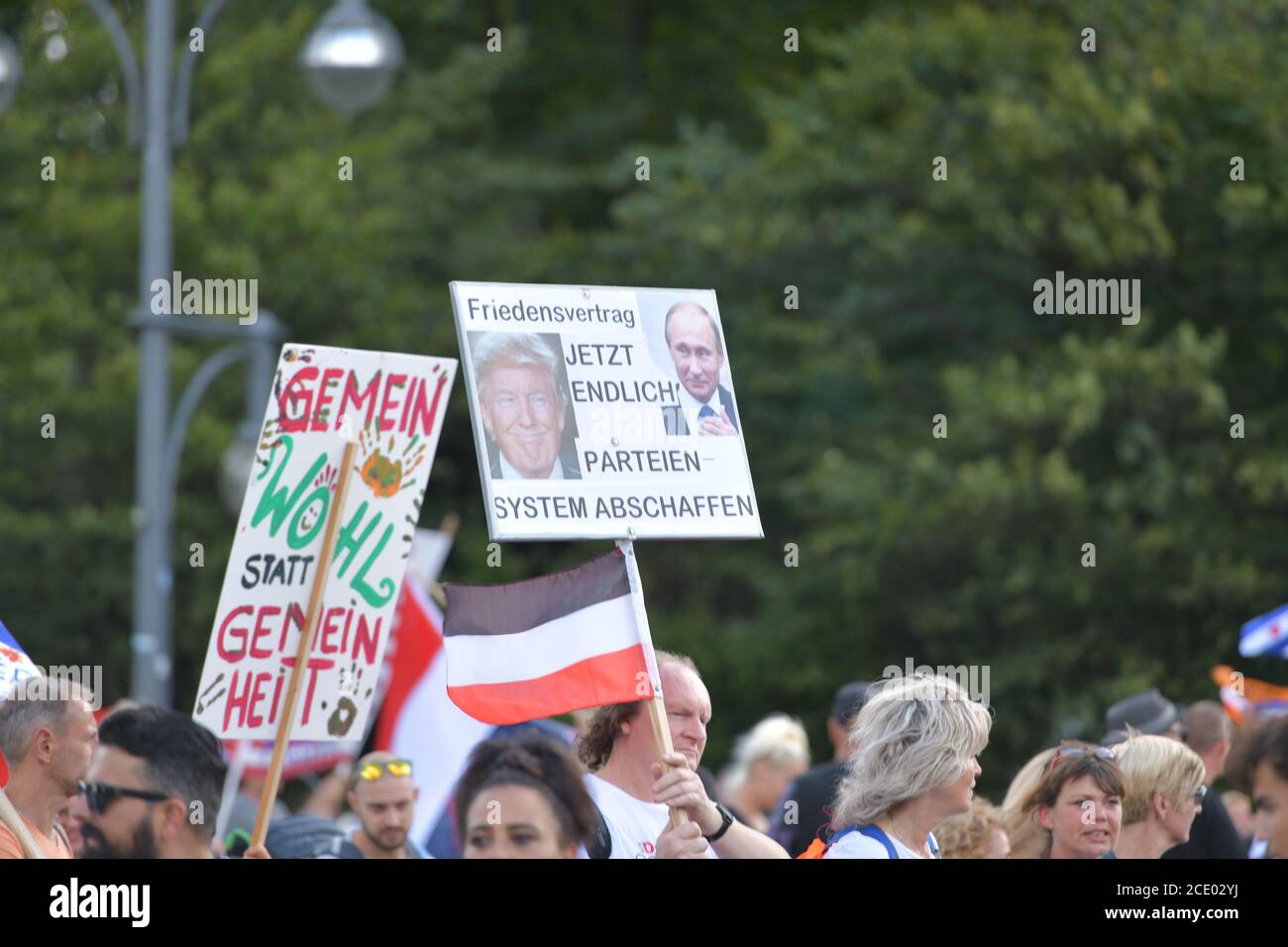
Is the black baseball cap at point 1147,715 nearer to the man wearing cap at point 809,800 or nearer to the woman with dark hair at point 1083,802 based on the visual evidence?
the man wearing cap at point 809,800

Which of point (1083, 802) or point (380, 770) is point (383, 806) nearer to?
point (380, 770)

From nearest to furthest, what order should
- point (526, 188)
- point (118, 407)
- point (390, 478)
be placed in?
point (390, 478)
point (118, 407)
point (526, 188)

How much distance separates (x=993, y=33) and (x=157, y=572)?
37.7 feet

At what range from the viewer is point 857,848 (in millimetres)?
4594

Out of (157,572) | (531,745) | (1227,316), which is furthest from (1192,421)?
(531,745)

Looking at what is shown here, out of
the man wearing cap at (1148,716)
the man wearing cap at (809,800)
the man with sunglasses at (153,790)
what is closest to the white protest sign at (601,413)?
the man with sunglasses at (153,790)

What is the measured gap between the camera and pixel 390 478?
5949 millimetres

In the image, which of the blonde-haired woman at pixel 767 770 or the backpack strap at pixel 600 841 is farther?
the blonde-haired woman at pixel 767 770

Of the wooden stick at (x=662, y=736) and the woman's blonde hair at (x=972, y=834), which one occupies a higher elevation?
the wooden stick at (x=662, y=736)

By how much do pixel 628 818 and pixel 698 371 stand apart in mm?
1057

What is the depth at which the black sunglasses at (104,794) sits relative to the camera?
5.08m

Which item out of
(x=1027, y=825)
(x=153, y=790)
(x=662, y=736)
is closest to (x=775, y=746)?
(x=1027, y=825)

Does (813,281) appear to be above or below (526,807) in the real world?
above

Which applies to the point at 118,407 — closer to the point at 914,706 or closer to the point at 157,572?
the point at 157,572
